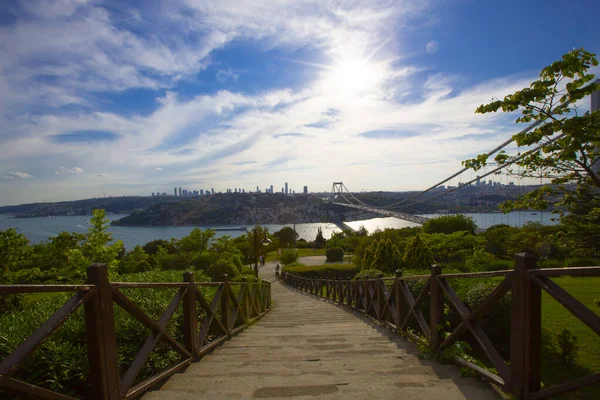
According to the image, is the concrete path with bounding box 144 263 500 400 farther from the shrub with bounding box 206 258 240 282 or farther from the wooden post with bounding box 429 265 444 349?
the shrub with bounding box 206 258 240 282

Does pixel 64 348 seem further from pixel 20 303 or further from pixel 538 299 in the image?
pixel 20 303

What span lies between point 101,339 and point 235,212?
376ft

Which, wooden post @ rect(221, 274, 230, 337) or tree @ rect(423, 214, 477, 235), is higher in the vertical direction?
wooden post @ rect(221, 274, 230, 337)

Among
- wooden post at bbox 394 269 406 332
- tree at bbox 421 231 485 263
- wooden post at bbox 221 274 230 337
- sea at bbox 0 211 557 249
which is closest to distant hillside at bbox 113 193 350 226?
sea at bbox 0 211 557 249

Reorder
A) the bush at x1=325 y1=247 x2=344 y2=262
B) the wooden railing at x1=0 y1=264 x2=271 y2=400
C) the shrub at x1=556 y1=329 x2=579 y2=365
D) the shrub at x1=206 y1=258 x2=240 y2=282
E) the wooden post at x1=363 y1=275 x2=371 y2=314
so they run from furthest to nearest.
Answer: the bush at x1=325 y1=247 x2=344 y2=262
the shrub at x1=206 y1=258 x2=240 y2=282
the wooden post at x1=363 y1=275 x2=371 y2=314
the shrub at x1=556 y1=329 x2=579 y2=365
the wooden railing at x1=0 y1=264 x2=271 y2=400

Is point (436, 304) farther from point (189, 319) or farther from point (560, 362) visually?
point (560, 362)

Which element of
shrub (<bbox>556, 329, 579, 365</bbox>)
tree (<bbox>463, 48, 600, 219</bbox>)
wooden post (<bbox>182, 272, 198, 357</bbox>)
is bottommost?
shrub (<bbox>556, 329, 579, 365</bbox>)

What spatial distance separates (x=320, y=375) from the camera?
2.78 metres

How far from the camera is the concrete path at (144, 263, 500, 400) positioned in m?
2.38

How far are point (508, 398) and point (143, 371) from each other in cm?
272

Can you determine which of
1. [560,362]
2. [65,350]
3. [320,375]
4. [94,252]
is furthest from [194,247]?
[560,362]

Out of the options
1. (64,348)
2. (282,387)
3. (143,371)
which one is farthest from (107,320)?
(282,387)

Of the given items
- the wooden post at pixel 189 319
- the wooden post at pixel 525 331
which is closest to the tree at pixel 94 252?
the wooden post at pixel 189 319

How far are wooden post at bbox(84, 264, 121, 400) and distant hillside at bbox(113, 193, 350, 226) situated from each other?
85.6 m
